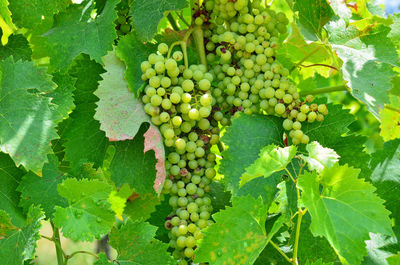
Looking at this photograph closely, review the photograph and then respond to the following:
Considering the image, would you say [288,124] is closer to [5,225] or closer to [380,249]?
[380,249]

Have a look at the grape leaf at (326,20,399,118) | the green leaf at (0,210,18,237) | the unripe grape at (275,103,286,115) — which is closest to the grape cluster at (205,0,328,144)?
the unripe grape at (275,103,286,115)

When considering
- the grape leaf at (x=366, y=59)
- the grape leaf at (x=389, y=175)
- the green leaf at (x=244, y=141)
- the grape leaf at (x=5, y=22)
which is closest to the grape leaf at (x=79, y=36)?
the grape leaf at (x=5, y=22)

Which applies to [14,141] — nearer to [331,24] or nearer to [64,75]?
[64,75]

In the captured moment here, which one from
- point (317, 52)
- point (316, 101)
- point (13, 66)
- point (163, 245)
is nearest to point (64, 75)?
point (13, 66)

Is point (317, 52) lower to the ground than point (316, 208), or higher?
lower

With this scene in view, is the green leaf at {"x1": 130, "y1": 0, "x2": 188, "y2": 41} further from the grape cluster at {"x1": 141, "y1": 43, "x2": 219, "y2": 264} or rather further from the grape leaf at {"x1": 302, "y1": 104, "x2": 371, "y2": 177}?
the grape leaf at {"x1": 302, "y1": 104, "x2": 371, "y2": 177}

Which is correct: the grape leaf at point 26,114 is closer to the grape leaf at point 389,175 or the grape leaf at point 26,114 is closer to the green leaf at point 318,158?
the green leaf at point 318,158
